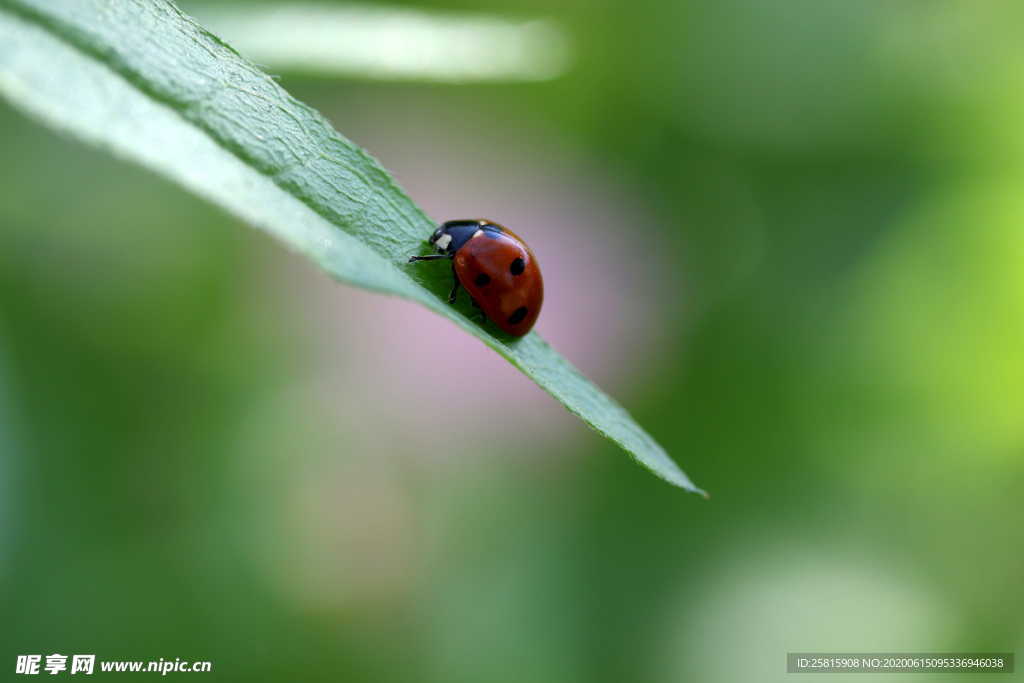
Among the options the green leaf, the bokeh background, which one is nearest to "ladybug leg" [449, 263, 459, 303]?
the green leaf

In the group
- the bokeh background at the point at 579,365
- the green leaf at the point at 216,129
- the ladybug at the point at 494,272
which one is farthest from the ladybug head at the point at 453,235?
the bokeh background at the point at 579,365

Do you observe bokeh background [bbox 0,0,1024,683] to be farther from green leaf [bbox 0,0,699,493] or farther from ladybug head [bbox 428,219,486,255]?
green leaf [bbox 0,0,699,493]

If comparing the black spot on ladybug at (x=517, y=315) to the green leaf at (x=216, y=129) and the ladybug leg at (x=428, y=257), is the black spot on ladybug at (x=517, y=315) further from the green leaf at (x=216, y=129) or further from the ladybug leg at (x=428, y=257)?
the green leaf at (x=216, y=129)

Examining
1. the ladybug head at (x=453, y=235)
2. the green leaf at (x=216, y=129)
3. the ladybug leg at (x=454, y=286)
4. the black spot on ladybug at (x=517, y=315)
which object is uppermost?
the ladybug head at (x=453, y=235)

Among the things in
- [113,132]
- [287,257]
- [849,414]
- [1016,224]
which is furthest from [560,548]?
[113,132]

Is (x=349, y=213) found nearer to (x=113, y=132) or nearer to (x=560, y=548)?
(x=113, y=132)

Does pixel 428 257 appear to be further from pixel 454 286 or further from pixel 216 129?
pixel 216 129

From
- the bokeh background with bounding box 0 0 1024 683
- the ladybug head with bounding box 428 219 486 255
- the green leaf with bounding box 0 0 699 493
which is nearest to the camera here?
the green leaf with bounding box 0 0 699 493

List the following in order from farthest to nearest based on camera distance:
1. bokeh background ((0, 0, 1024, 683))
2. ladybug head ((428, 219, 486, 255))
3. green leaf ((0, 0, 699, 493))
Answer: bokeh background ((0, 0, 1024, 683)) < ladybug head ((428, 219, 486, 255)) < green leaf ((0, 0, 699, 493))

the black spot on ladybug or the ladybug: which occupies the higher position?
the ladybug
